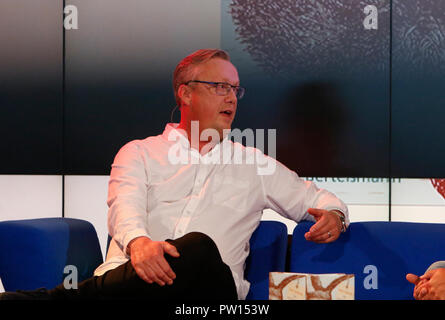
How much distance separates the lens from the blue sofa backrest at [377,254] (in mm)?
1972

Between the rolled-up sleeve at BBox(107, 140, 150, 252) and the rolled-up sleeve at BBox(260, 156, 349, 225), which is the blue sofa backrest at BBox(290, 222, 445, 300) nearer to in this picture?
the rolled-up sleeve at BBox(260, 156, 349, 225)

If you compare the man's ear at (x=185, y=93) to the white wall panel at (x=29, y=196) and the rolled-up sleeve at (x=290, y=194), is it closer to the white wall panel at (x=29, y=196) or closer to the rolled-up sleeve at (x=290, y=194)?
the rolled-up sleeve at (x=290, y=194)

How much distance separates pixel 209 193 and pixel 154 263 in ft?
1.98

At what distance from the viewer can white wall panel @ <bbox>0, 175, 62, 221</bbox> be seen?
3.63 m

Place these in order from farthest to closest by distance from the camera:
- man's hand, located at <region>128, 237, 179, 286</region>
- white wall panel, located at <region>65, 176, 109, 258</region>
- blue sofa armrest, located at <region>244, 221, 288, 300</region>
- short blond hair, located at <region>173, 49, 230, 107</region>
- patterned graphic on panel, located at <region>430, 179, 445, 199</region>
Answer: white wall panel, located at <region>65, 176, 109, 258</region>, patterned graphic on panel, located at <region>430, 179, 445, 199</region>, short blond hair, located at <region>173, 49, 230, 107</region>, blue sofa armrest, located at <region>244, 221, 288, 300</region>, man's hand, located at <region>128, 237, 179, 286</region>

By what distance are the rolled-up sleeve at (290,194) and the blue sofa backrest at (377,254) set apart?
0.07 metres

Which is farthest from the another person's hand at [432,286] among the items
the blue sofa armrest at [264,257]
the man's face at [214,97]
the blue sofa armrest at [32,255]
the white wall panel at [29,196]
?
the white wall panel at [29,196]

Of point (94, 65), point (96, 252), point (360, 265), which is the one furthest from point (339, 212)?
point (94, 65)

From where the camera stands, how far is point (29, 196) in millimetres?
3660

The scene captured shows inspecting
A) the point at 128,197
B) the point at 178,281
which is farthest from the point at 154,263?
the point at 128,197

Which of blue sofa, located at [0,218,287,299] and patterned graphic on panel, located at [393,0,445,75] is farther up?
patterned graphic on panel, located at [393,0,445,75]

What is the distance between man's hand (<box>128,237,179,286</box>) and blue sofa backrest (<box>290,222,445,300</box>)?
2.29 feet

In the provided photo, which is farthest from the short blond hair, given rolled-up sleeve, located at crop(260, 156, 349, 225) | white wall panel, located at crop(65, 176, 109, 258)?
white wall panel, located at crop(65, 176, 109, 258)

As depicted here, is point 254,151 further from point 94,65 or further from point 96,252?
point 94,65
